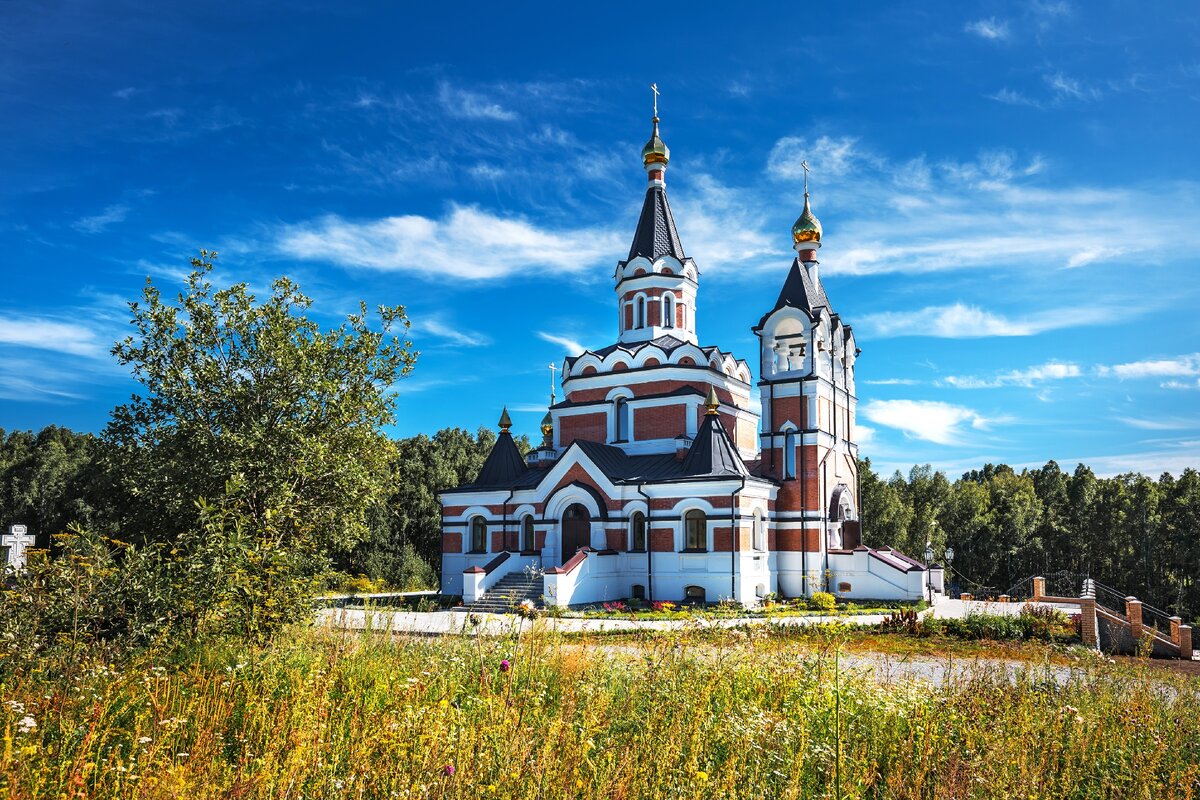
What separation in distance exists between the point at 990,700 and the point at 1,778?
279 inches

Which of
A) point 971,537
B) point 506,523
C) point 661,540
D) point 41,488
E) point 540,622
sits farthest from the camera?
point 971,537

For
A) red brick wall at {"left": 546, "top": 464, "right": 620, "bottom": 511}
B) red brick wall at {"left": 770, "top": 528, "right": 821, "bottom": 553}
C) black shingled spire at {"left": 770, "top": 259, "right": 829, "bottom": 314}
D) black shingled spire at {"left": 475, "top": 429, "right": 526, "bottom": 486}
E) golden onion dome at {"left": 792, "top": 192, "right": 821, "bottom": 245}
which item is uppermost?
golden onion dome at {"left": 792, "top": 192, "right": 821, "bottom": 245}

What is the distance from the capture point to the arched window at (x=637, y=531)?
2764 centimetres

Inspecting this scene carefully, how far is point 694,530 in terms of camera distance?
2697 cm

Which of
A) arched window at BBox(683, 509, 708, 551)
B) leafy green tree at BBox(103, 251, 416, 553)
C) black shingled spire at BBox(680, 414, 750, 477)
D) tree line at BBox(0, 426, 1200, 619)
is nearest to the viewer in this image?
leafy green tree at BBox(103, 251, 416, 553)

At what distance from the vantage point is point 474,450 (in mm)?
47281

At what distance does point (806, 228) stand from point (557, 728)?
30451 mm

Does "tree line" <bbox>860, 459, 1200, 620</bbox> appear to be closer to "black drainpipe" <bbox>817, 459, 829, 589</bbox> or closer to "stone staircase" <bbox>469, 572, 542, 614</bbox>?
"black drainpipe" <bbox>817, 459, 829, 589</bbox>

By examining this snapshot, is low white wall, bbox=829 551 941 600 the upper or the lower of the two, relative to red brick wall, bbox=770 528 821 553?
lower

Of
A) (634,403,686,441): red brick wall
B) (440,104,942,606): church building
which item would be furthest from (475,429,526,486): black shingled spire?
(634,403,686,441): red brick wall

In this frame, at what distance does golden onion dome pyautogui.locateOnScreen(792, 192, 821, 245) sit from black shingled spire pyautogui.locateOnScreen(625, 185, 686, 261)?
14.8ft

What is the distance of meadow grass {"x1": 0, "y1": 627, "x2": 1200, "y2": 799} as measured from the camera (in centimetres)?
478

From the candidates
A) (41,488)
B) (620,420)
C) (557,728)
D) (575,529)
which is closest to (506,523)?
(575,529)

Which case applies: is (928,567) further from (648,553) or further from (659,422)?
(648,553)
